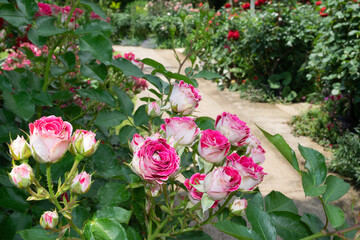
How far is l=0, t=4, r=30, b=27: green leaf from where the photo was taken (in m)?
0.90

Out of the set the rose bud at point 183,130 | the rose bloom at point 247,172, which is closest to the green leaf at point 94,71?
the rose bud at point 183,130

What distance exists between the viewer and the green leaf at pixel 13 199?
0.82m

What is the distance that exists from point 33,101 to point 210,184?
24.5 inches

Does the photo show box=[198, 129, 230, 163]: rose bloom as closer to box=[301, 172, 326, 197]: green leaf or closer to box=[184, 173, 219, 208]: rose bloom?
box=[184, 173, 219, 208]: rose bloom

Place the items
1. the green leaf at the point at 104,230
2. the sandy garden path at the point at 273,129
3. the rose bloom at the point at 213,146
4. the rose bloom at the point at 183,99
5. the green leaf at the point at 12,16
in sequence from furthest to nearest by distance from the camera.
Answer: the sandy garden path at the point at 273,129 < the green leaf at the point at 12,16 < the rose bloom at the point at 183,99 < the rose bloom at the point at 213,146 < the green leaf at the point at 104,230

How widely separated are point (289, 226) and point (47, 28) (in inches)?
30.6

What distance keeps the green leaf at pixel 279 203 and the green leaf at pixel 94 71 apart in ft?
1.85

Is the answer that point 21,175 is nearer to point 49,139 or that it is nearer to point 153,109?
point 49,139

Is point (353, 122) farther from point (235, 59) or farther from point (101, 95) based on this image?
point (101, 95)

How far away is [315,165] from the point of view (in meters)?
0.66

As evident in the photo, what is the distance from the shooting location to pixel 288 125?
14.1 feet

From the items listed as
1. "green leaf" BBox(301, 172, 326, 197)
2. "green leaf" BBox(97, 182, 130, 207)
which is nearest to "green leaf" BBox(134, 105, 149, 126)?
"green leaf" BBox(97, 182, 130, 207)

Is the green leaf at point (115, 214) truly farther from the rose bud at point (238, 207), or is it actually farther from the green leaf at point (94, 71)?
the green leaf at point (94, 71)

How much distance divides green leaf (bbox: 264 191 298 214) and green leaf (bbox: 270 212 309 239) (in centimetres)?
3
